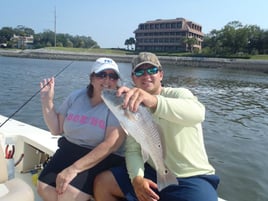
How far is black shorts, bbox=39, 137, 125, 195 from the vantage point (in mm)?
3174

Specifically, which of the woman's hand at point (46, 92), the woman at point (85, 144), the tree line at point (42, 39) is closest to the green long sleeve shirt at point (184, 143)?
the woman at point (85, 144)

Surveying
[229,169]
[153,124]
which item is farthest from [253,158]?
[153,124]

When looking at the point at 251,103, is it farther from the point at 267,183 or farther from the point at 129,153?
the point at 129,153

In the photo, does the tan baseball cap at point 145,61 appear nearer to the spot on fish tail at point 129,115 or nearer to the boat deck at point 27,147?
the spot on fish tail at point 129,115

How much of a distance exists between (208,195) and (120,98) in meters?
1.23

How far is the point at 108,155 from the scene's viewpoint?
3.30 metres

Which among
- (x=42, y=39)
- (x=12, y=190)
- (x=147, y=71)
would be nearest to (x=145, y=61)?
(x=147, y=71)

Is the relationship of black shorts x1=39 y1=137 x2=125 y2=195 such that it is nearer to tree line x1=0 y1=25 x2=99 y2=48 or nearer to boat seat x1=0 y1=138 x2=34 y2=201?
boat seat x1=0 y1=138 x2=34 y2=201

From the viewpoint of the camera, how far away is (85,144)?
11.1 ft

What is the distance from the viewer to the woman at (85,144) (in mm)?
3129

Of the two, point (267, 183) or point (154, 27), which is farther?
point (154, 27)

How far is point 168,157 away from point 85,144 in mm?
956

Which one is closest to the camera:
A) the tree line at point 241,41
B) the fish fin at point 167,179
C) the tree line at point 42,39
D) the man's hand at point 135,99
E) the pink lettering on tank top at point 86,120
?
the man's hand at point 135,99

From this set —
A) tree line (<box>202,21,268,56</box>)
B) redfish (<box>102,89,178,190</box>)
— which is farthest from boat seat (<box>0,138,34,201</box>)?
tree line (<box>202,21,268,56</box>)
